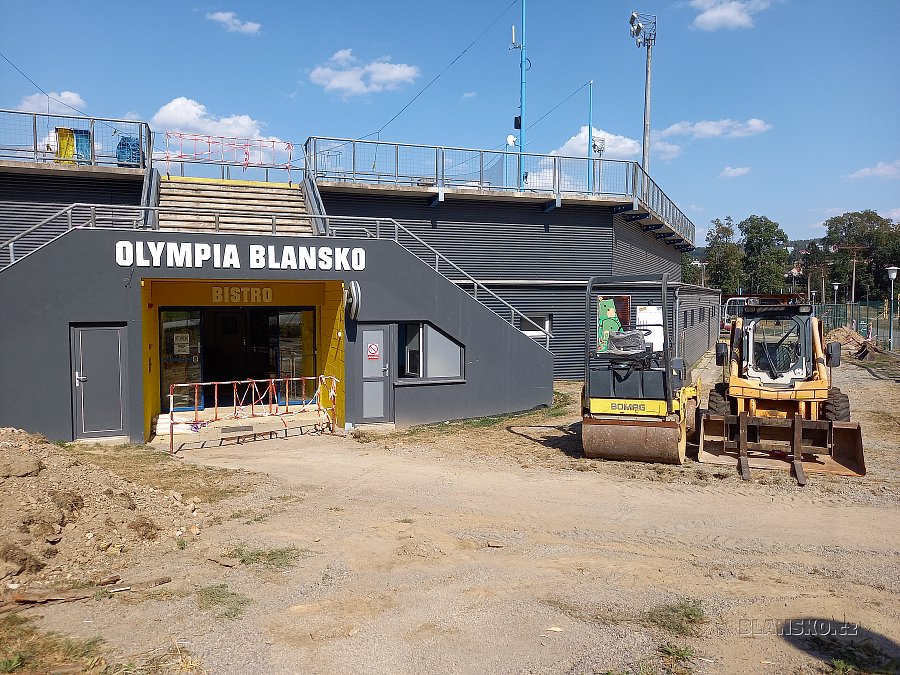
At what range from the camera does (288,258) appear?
14.6 metres

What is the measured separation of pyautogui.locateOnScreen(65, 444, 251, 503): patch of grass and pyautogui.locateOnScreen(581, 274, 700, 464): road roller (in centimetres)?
581

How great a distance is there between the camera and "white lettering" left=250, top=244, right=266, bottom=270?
14227 mm

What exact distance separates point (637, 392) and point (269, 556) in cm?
662

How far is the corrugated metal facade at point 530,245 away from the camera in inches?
824

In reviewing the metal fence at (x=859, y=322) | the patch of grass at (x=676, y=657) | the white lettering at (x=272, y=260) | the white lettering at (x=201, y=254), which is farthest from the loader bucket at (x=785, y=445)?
the metal fence at (x=859, y=322)

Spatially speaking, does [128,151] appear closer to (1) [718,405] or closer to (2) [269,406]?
(2) [269,406]

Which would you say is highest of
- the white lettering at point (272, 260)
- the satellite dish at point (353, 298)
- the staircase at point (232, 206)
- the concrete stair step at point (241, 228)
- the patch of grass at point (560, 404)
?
the staircase at point (232, 206)

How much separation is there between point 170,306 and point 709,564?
44.9ft

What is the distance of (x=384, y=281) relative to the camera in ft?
50.4

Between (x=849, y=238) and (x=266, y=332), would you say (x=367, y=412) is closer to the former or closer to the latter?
(x=266, y=332)

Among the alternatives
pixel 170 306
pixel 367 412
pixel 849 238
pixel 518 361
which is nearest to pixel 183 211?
pixel 170 306

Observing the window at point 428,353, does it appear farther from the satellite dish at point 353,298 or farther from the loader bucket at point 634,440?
the loader bucket at point 634,440

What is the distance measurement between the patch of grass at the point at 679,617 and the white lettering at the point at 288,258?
10.8 m

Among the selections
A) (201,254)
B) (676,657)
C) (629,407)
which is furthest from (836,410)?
(201,254)
